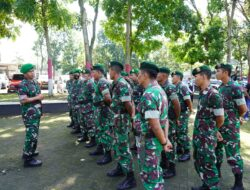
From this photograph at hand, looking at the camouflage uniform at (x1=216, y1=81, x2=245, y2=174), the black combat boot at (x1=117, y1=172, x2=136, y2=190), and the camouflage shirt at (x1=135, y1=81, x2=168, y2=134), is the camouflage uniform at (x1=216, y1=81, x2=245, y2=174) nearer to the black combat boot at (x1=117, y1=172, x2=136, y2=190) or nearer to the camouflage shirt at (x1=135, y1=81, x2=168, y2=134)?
the camouflage shirt at (x1=135, y1=81, x2=168, y2=134)

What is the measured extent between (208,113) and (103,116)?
2.39 meters

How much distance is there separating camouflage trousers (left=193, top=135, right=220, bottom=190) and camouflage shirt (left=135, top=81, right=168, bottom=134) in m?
0.80

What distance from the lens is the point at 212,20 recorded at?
2195 centimetres

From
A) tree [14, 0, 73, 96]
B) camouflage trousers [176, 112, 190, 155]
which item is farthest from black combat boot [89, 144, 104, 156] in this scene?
tree [14, 0, 73, 96]

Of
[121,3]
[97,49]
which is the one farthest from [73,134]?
[97,49]

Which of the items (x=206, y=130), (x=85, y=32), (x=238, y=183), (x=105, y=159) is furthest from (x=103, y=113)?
(x=85, y=32)

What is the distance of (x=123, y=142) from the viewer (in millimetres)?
4430

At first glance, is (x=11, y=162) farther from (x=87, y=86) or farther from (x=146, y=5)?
(x=146, y=5)

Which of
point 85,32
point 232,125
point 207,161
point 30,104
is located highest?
point 85,32

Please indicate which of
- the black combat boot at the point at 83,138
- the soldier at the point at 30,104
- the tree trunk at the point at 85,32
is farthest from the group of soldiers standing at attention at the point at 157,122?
the tree trunk at the point at 85,32

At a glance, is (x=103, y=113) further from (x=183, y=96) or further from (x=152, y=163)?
(x=152, y=163)

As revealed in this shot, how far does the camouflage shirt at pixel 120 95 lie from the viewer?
4.45m

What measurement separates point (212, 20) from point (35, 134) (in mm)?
19865

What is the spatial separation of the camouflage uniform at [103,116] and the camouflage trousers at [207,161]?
2007mm
